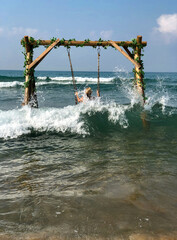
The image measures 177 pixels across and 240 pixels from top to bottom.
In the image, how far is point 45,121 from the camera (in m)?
7.19

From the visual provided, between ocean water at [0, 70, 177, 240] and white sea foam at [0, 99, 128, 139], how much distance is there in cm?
3

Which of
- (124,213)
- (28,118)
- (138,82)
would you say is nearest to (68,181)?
(124,213)

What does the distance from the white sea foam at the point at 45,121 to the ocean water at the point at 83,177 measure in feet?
0.10

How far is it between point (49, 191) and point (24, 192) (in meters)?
0.34

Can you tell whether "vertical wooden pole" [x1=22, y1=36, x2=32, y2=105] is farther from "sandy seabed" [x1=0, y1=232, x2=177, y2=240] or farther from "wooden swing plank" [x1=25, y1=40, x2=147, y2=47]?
"sandy seabed" [x1=0, y1=232, x2=177, y2=240]

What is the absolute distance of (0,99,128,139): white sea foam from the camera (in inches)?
261

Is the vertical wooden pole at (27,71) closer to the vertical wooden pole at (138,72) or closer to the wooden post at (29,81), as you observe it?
the wooden post at (29,81)

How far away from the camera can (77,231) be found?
92.0 inches

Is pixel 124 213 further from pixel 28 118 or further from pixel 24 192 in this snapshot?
pixel 28 118

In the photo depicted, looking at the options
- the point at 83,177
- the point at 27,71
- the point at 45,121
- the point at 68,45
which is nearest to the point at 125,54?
the point at 68,45

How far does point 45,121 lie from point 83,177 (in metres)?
3.83

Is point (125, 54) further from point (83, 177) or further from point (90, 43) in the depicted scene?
point (83, 177)

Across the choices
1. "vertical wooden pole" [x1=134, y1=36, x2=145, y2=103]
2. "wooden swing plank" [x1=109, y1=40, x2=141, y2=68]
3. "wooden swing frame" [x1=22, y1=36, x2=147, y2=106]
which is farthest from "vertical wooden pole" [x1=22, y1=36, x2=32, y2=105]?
"vertical wooden pole" [x1=134, y1=36, x2=145, y2=103]

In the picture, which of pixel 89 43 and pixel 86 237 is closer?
pixel 86 237
